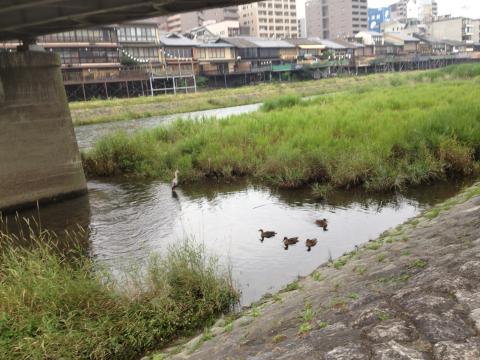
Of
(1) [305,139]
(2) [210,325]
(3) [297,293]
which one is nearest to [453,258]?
(3) [297,293]

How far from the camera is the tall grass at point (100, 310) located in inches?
215

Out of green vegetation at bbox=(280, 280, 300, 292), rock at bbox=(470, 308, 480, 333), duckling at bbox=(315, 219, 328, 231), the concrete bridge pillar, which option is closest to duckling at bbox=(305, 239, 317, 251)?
duckling at bbox=(315, 219, 328, 231)

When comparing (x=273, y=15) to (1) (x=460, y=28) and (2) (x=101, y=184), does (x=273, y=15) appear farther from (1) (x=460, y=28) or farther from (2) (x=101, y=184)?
(2) (x=101, y=184)

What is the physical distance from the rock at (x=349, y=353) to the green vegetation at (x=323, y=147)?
971 centimetres

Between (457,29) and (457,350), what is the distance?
158 m

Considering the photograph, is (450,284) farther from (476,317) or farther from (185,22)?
(185,22)

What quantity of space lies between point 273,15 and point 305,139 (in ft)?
428

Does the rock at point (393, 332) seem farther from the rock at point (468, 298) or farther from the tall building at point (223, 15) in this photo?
the tall building at point (223, 15)

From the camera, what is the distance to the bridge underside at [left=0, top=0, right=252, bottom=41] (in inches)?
469

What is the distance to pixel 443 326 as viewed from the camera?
3738 mm

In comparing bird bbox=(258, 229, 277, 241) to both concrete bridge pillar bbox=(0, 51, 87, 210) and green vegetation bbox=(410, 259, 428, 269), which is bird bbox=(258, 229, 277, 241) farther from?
concrete bridge pillar bbox=(0, 51, 87, 210)

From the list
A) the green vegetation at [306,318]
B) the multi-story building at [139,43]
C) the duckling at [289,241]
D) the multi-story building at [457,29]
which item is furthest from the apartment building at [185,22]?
the green vegetation at [306,318]

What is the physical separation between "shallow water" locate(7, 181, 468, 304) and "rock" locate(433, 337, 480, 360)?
4.10 metres

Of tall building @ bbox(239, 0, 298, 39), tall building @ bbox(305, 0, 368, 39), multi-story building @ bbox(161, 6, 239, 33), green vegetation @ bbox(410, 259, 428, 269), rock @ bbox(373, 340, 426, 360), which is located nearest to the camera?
rock @ bbox(373, 340, 426, 360)
